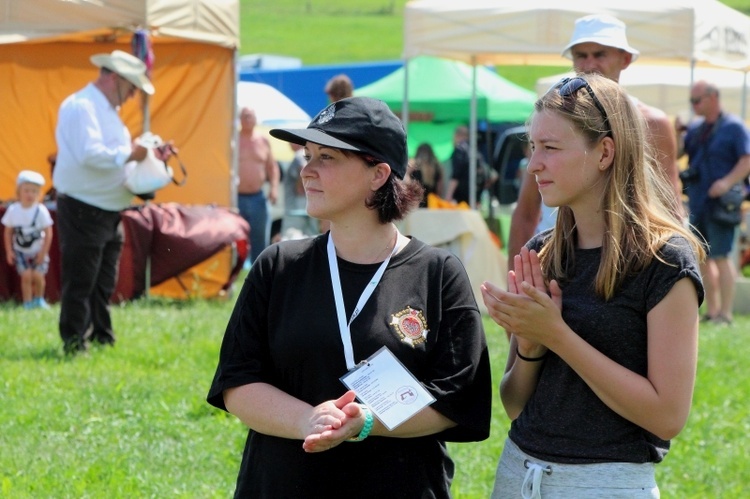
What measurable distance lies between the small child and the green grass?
5.62 feet

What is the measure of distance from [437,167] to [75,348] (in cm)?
965

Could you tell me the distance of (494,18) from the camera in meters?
11.7

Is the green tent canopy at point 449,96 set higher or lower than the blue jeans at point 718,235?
higher

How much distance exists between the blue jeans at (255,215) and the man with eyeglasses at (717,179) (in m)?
4.78

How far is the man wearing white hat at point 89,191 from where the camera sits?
26.5 feet

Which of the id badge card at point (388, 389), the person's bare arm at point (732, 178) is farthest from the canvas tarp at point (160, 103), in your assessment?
the id badge card at point (388, 389)

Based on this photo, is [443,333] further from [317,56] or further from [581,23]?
[317,56]

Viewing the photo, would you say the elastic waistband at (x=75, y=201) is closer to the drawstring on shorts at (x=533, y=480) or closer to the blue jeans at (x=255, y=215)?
the blue jeans at (x=255, y=215)

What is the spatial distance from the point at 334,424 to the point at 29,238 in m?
8.52

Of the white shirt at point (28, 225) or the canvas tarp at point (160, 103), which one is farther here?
the canvas tarp at point (160, 103)

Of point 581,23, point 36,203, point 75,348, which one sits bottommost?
point 75,348

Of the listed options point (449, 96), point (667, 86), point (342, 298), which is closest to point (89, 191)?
point (342, 298)

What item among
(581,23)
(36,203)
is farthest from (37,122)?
(581,23)

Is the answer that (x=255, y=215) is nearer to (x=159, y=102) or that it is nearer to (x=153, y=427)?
(x=159, y=102)
